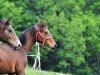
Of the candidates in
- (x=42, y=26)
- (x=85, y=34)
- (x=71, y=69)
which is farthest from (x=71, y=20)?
(x=42, y=26)

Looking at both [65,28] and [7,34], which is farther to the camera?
[65,28]

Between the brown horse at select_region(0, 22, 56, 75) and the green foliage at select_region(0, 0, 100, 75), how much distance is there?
119 ft

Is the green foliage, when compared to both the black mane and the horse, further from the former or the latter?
the horse

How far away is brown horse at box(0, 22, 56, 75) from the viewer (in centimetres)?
1398

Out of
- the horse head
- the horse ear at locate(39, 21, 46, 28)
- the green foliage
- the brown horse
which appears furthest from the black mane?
the green foliage

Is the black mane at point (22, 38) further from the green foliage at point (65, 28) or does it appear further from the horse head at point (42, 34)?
the green foliage at point (65, 28)

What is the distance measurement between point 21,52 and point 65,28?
136ft

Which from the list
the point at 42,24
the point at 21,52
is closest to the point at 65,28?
the point at 42,24

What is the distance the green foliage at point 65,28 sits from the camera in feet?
177

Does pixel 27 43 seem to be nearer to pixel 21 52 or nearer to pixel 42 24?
pixel 21 52

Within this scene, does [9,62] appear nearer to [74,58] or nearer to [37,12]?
[74,58]

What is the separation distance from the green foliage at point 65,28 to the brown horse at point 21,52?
36304mm

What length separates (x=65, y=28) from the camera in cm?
5603

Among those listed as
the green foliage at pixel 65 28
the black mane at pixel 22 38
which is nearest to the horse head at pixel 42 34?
the black mane at pixel 22 38
